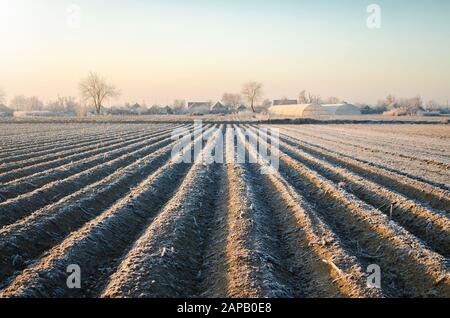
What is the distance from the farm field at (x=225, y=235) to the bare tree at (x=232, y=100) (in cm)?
13444

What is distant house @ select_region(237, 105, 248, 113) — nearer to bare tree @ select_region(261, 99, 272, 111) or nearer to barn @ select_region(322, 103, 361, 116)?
bare tree @ select_region(261, 99, 272, 111)

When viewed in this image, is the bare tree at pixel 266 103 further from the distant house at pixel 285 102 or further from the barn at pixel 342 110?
the barn at pixel 342 110

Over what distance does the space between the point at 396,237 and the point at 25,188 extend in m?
10.2

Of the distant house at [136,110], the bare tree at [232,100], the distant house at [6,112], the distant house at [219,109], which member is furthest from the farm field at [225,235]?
the bare tree at [232,100]

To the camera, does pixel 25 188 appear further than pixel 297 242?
Yes

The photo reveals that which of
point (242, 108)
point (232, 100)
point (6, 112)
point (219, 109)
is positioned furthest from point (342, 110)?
point (6, 112)

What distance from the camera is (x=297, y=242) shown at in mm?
7785

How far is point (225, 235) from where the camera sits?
8133 mm

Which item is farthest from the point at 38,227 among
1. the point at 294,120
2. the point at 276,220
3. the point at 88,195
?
the point at 294,120

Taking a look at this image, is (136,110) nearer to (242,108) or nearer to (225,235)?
(242,108)

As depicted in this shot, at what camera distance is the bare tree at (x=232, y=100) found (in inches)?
5891

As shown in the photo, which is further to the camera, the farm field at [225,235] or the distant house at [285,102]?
the distant house at [285,102]

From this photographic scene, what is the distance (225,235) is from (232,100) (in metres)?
151
